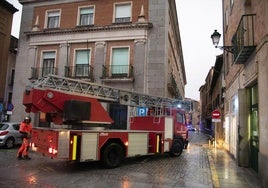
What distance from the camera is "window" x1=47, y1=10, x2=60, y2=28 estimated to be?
2502 centimetres

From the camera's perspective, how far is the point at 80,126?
35.9 feet

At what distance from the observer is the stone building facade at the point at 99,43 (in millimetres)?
21953

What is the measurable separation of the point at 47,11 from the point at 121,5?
698 centimetres

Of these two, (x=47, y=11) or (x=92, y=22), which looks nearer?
(x=92, y=22)

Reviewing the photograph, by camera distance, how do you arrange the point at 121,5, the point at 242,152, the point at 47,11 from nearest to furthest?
the point at 242,152 < the point at 121,5 < the point at 47,11

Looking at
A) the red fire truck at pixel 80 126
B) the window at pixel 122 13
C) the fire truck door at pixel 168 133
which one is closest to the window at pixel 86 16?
the window at pixel 122 13

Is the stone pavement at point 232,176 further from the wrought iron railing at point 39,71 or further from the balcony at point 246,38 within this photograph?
the wrought iron railing at point 39,71

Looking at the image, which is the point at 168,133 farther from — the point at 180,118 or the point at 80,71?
the point at 80,71

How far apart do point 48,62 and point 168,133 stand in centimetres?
1433

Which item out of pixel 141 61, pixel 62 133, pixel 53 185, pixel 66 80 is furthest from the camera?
pixel 141 61

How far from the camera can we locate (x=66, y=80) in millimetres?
→ 10641

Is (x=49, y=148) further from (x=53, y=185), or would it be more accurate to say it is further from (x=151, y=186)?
(x=151, y=186)

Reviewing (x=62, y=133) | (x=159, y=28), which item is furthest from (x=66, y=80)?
(x=159, y=28)

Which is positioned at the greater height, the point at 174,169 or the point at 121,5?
the point at 121,5
